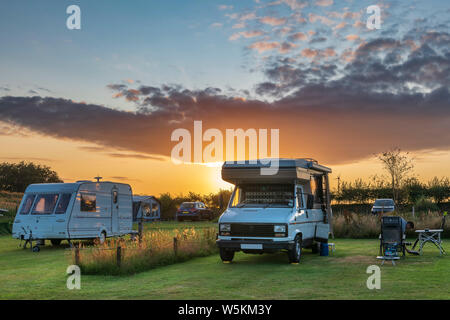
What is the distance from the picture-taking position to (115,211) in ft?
75.7

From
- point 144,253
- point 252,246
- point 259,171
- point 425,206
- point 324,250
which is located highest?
point 259,171

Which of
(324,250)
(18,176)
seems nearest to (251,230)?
(324,250)

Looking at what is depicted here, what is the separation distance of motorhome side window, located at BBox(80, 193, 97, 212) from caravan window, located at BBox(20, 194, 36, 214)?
2026mm

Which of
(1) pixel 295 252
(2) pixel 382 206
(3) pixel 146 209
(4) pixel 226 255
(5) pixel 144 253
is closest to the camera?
(5) pixel 144 253

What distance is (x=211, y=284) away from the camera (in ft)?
34.4

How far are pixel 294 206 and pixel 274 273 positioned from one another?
268 cm

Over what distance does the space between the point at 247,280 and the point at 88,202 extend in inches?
459

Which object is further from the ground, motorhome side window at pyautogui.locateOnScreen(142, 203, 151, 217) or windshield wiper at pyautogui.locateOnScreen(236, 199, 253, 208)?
windshield wiper at pyautogui.locateOnScreen(236, 199, 253, 208)

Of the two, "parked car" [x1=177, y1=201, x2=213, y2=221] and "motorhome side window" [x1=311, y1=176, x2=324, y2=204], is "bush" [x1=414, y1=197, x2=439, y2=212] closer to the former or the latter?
"parked car" [x1=177, y1=201, x2=213, y2=221]

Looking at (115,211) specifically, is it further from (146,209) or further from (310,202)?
(146,209)

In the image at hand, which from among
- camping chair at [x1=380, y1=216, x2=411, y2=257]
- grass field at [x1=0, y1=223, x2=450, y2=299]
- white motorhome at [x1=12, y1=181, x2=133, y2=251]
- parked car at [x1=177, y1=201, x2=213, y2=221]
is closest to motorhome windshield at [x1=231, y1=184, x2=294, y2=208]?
grass field at [x1=0, y1=223, x2=450, y2=299]

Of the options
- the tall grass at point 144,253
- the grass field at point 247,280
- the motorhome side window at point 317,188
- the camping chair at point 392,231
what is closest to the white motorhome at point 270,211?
the motorhome side window at point 317,188

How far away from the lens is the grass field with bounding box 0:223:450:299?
9.35m

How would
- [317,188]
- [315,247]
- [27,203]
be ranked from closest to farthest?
1. [315,247]
2. [317,188]
3. [27,203]
